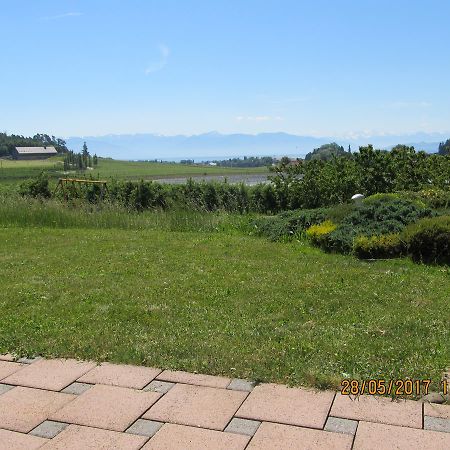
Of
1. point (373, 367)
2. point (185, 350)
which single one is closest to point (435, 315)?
point (373, 367)

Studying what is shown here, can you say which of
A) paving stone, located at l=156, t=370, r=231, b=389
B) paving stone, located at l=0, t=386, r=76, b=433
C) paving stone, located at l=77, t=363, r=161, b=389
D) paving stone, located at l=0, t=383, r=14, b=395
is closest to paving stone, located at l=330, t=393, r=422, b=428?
paving stone, located at l=156, t=370, r=231, b=389

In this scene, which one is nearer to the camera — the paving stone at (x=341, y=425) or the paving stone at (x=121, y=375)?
the paving stone at (x=341, y=425)

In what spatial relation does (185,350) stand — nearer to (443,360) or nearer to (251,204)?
(443,360)

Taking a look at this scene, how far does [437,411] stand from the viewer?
103 inches

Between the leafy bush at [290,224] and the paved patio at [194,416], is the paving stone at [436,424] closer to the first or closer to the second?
the paved patio at [194,416]

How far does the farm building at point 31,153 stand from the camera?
212 feet

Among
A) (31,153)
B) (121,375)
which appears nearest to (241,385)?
(121,375)

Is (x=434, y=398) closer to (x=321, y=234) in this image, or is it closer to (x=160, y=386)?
(x=160, y=386)

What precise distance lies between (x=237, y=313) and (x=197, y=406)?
163 centimetres

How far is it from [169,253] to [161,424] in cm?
499

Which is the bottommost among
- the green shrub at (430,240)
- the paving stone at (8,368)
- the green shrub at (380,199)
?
the paving stone at (8,368)

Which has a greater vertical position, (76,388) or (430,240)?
(430,240)

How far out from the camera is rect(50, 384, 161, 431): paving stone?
2.63 metres
